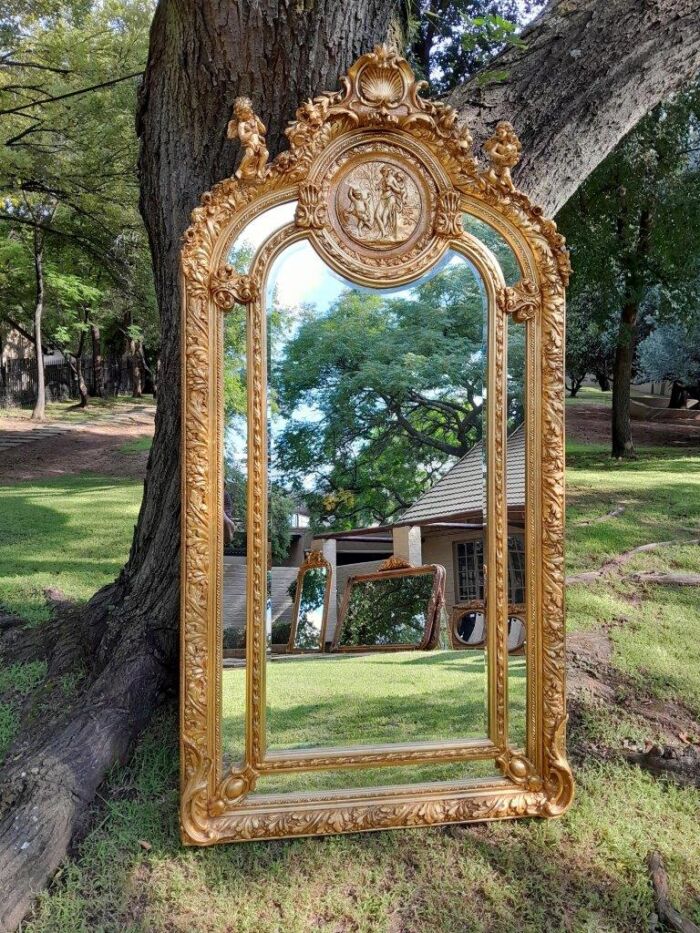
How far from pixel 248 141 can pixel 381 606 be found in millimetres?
1775

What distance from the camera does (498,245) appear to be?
273 centimetres

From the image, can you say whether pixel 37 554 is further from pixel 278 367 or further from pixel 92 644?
pixel 278 367

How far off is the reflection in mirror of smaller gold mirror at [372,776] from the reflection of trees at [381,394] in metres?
0.93

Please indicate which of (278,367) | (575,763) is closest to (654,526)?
(575,763)

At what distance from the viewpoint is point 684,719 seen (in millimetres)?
3590

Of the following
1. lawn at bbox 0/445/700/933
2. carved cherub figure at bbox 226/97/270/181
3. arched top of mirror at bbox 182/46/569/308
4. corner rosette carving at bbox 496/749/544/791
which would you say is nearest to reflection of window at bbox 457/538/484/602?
corner rosette carving at bbox 496/749/544/791

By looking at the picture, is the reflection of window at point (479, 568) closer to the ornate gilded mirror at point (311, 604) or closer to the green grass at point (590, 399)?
the ornate gilded mirror at point (311, 604)

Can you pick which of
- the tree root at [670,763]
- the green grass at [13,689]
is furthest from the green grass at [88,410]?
the tree root at [670,763]

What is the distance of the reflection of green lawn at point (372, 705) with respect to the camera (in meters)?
2.67

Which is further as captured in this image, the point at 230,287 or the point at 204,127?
the point at 204,127

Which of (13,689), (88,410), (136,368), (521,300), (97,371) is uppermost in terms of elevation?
(136,368)

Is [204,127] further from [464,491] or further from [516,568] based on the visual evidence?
[516,568]

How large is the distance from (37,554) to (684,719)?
5019 mm

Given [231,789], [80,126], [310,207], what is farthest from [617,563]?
[80,126]
